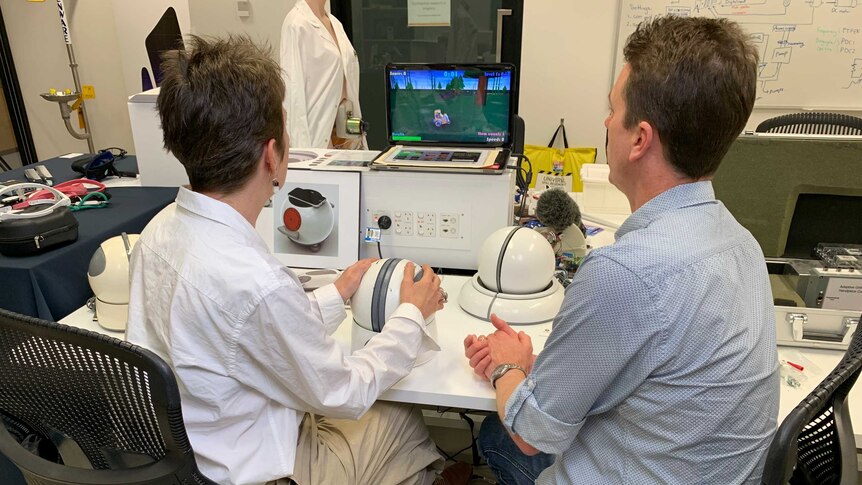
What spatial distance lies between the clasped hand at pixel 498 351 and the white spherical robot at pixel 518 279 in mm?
158

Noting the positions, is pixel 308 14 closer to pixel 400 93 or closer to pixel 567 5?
pixel 400 93

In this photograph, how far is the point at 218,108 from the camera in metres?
0.90

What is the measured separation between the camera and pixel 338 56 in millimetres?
2732

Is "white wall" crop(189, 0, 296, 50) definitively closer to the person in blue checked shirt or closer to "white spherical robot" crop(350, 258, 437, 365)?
"white spherical robot" crop(350, 258, 437, 365)

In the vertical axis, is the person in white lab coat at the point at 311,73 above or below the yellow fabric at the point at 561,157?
above

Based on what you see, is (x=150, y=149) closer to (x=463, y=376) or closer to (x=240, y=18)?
(x=463, y=376)

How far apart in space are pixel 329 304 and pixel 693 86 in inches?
32.4

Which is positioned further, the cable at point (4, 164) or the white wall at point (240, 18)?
the white wall at point (240, 18)

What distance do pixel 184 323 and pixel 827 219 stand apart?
1296 millimetres

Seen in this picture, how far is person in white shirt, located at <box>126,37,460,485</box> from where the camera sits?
87 centimetres

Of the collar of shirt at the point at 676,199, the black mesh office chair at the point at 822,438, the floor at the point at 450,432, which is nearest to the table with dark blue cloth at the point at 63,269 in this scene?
the floor at the point at 450,432

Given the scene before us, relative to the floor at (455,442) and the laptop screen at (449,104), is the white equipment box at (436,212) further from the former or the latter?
the floor at (455,442)

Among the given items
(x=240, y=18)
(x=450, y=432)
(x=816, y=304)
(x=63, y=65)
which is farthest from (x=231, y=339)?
(x=63, y=65)

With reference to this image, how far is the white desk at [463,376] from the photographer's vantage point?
3.64 ft
